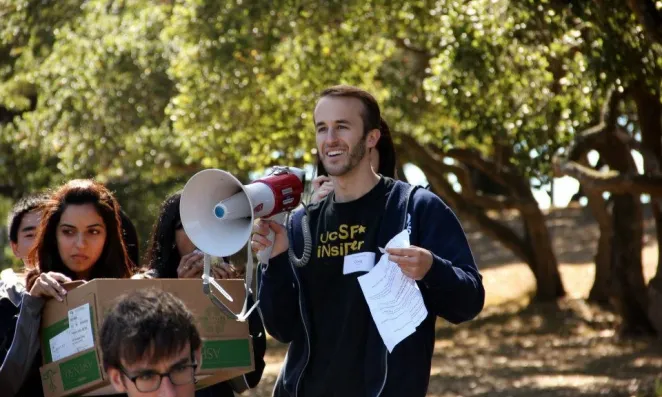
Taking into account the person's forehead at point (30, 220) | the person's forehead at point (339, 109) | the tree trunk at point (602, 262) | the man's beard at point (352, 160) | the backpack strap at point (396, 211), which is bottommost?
the tree trunk at point (602, 262)

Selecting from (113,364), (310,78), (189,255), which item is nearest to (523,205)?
(310,78)

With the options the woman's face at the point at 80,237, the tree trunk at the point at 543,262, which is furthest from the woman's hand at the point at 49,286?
the tree trunk at the point at 543,262

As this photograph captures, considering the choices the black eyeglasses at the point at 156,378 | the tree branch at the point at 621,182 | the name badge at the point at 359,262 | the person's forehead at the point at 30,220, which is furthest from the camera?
the tree branch at the point at 621,182

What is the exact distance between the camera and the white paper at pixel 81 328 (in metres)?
4.58

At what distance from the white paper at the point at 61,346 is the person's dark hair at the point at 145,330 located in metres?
1.06

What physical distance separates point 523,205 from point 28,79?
806cm

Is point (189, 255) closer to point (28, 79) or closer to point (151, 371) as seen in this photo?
point (151, 371)

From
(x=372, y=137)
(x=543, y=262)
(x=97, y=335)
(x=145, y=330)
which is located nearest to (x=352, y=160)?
(x=372, y=137)

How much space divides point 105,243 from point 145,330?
1.90m

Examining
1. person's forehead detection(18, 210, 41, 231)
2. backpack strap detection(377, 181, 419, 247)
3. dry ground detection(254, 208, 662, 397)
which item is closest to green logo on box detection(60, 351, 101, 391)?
backpack strap detection(377, 181, 419, 247)

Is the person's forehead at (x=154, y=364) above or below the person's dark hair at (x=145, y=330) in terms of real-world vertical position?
below

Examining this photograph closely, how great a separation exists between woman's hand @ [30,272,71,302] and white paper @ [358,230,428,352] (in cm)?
109

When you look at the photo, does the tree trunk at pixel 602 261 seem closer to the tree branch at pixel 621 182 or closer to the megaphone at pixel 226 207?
the tree branch at pixel 621 182

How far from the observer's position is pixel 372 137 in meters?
4.95
